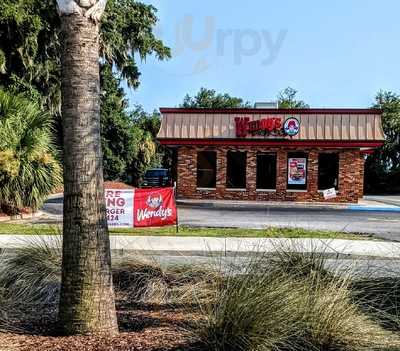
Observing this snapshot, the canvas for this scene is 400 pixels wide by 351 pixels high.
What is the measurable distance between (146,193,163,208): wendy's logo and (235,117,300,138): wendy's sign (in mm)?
14786

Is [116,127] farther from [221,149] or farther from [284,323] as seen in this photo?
[284,323]

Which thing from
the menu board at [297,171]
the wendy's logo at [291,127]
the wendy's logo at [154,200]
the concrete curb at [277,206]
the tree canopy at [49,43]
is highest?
the tree canopy at [49,43]

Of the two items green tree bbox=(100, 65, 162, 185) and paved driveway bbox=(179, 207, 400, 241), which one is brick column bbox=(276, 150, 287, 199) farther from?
green tree bbox=(100, 65, 162, 185)

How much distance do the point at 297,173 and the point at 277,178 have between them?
1.05 metres

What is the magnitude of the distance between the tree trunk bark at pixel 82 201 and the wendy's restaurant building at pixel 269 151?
24.6 metres

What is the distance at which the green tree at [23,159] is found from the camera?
1672 cm

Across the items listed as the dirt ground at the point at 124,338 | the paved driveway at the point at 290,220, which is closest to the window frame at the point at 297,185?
the paved driveway at the point at 290,220

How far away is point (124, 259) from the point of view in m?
6.69

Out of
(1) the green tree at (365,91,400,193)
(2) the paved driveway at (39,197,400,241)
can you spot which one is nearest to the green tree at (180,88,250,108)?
(1) the green tree at (365,91,400,193)

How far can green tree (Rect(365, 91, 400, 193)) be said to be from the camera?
53.4 metres

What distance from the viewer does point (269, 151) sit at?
29.2 m

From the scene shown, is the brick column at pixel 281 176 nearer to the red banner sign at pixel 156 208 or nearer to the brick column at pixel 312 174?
the brick column at pixel 312 174

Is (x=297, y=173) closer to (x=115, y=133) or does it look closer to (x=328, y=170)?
(x=328, y=170)

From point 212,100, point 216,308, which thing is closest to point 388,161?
point 212,100
